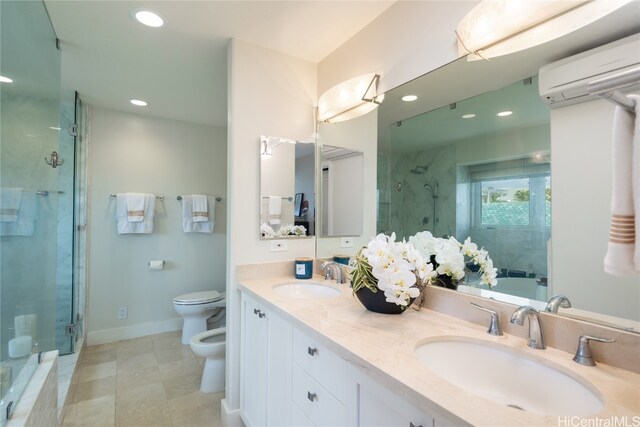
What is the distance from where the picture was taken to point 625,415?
0.61 metres

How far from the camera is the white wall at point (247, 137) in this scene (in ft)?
6.02

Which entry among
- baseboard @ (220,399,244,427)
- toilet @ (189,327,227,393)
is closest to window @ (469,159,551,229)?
baseboard @ (220,399,244,427)

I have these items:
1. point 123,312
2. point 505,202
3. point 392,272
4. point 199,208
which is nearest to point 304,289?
point 392,272

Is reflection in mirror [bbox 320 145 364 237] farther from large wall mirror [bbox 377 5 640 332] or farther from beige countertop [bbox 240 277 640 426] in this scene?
beige countertop [bbox 240 277 640 426]

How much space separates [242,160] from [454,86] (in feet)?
4.03

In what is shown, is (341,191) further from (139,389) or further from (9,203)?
(139,389)

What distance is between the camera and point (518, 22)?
1095mm

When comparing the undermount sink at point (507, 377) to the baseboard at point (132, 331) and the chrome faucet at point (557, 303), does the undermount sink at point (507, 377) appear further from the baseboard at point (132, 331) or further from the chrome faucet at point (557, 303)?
the baseboard at point (132, 331)

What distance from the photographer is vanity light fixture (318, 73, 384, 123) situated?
67.8 inches

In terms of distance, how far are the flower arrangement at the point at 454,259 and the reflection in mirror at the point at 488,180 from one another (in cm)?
3

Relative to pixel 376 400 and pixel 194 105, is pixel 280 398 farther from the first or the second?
pixel 194 105

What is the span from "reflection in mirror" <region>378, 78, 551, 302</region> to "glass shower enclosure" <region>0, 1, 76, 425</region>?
175cm

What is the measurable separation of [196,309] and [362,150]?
2157mm

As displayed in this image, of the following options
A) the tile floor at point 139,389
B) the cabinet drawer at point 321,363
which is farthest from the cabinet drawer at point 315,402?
the tile floor at point 139,389
